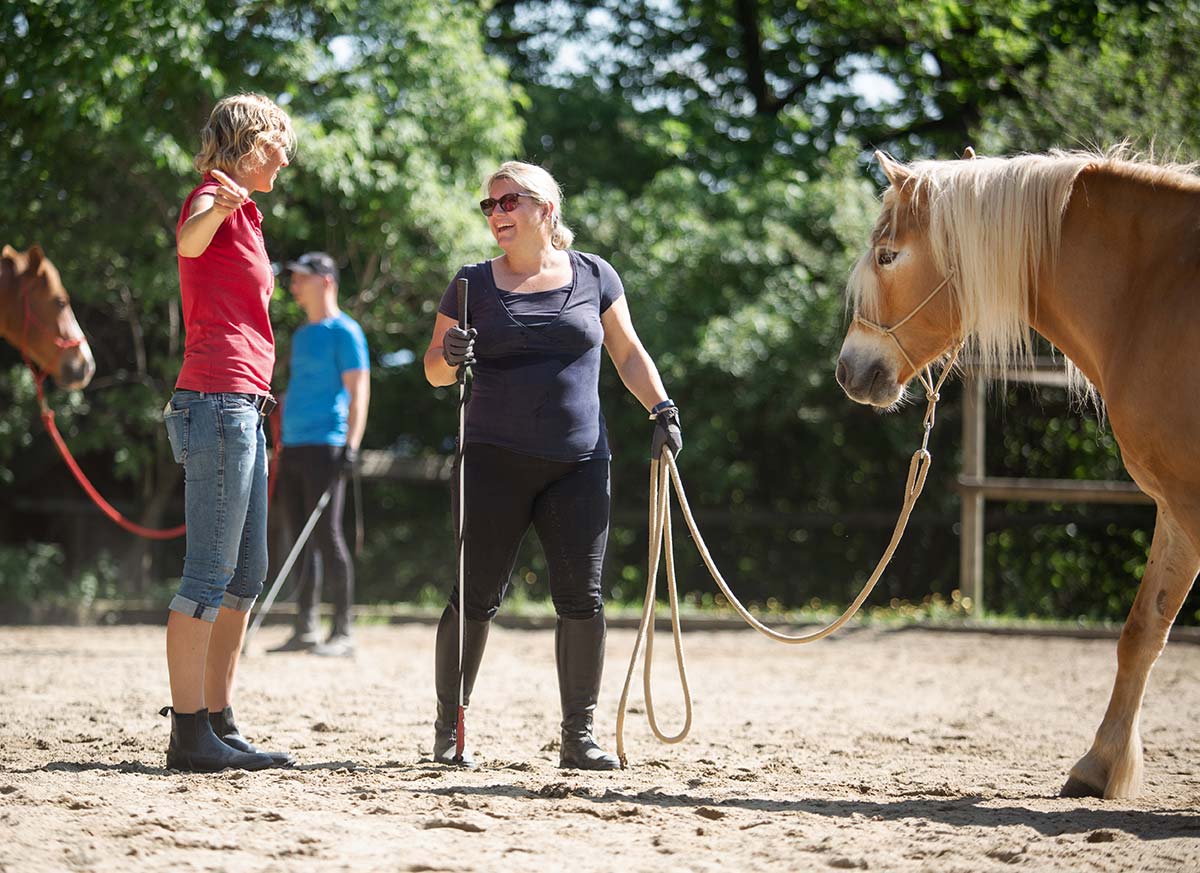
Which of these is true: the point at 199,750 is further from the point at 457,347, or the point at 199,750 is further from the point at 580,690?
the point at 457,347

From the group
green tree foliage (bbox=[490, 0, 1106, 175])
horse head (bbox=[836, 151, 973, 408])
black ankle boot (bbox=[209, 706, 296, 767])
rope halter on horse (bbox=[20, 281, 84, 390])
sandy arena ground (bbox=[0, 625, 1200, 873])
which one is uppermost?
green tree foliage (bbox=[490, 0, 1106, 175])

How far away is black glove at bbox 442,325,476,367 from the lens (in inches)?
149

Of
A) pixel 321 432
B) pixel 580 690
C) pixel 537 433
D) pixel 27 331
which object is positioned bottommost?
pixel 580 690

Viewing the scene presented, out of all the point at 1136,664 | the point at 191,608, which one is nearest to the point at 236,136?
the point at 191,608

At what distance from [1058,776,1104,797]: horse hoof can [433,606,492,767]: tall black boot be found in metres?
1.84

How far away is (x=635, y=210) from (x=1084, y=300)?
24.9 ft

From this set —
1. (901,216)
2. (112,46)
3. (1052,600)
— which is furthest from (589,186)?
(901,216)

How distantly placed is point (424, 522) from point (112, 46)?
17.6ft

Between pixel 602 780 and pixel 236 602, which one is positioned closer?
pixel 602 780

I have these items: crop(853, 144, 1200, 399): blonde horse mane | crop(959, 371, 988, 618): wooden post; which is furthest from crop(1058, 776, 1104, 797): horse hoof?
crop(959, 371, 988, 618): wooden post

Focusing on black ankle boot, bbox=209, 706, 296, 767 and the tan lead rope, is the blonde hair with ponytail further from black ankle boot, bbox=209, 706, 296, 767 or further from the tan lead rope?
black ankle boot, bbox=209, 706, 296, 767

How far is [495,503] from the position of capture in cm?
396

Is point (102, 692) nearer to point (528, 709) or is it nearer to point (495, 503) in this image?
point (528, 709)

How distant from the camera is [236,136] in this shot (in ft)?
12.4
